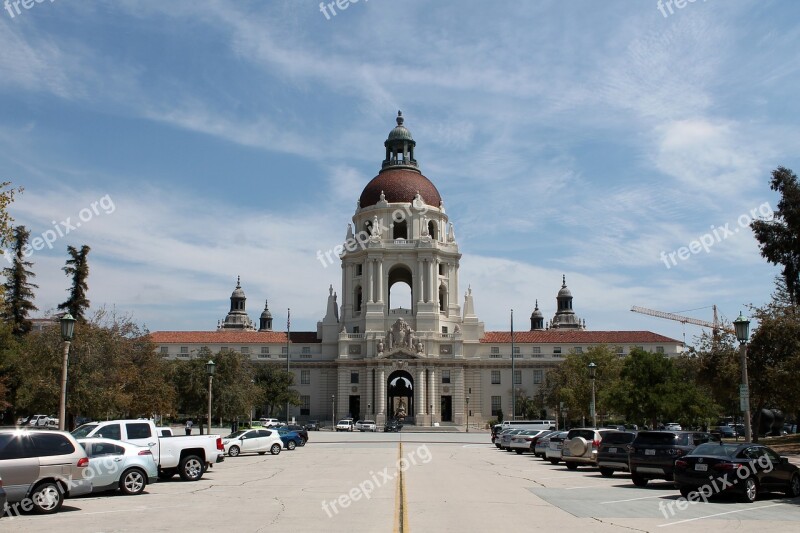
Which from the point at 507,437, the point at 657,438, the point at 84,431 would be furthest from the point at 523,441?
the point at 84,431

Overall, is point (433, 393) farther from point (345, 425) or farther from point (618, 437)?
point (618, 437)

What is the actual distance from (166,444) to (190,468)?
111 cm

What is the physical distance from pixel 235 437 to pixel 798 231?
3383 centimetres

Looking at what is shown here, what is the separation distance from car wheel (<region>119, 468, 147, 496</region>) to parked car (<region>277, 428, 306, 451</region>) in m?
26.5

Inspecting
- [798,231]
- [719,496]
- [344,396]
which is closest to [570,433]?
[719,496]

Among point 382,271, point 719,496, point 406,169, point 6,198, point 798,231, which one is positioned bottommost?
point 719,496

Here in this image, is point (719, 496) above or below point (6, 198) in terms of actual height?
below

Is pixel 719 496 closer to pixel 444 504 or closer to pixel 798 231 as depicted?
pixel 444 504

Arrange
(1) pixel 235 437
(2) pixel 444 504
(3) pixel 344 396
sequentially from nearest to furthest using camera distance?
(2) pixel 444 504
(1) pixel 235 437
(3) pixel 344 396

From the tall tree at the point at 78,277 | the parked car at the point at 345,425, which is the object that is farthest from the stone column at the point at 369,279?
the tall tree at the point at 78,277

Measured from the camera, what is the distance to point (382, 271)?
105000 mm

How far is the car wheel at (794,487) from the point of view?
68.8 feet

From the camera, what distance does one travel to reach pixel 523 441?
43656 millimetres

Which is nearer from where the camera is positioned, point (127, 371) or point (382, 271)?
point (127, 371)
